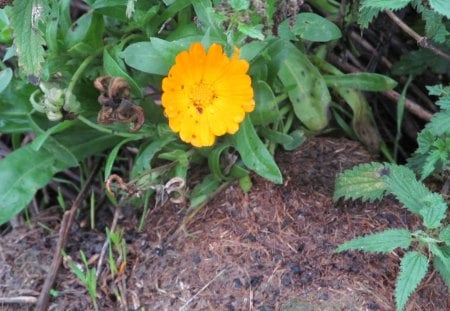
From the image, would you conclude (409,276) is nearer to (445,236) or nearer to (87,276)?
(445,236)

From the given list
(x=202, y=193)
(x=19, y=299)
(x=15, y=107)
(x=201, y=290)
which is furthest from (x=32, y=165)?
(x=201, y=290)

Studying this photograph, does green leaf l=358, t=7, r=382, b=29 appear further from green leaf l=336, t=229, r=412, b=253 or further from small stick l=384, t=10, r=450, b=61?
green leaf l=336, t=229, r=412, b=253

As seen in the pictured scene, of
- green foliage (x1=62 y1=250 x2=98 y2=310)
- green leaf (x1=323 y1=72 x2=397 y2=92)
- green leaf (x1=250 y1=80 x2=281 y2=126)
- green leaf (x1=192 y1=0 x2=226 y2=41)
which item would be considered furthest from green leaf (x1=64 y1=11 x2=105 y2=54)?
green leaf (x1=323 y1=72 x2=397 y2=92)

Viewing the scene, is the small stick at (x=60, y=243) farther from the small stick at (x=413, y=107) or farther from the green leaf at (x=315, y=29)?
the small stick at (x=413, y=107)

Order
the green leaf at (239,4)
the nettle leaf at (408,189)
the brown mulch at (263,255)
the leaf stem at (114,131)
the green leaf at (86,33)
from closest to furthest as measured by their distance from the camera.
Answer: the green leaf at (239,4) → the nettle leaf at (408,189) → the brown mulch at (263,255) → the green leaf at (86,33) → the leaf stem at (114,131)

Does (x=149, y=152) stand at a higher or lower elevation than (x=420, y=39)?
lower

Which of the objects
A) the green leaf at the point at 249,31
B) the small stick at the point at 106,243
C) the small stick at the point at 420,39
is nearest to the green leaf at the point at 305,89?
the small stick at the point at 420,39
